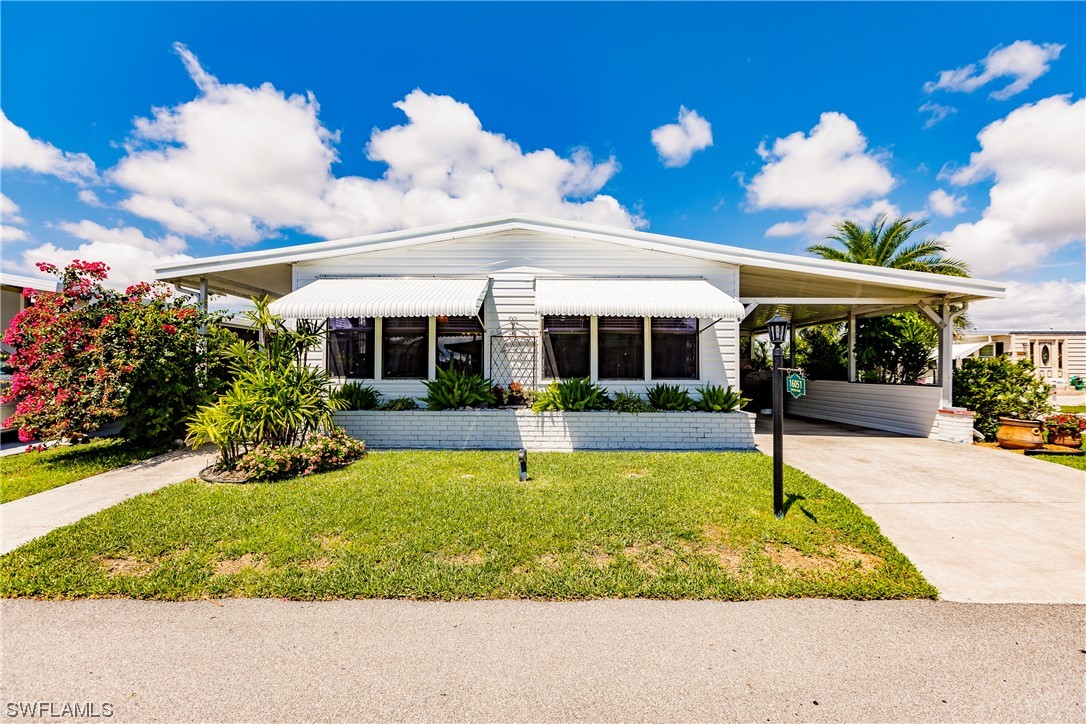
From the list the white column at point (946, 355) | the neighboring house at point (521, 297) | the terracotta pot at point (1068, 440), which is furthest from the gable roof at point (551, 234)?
the terracotta pot at point (1068, 440)

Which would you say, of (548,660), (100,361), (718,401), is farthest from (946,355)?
(100,361)

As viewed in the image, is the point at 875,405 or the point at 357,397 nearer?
the point at 357,397

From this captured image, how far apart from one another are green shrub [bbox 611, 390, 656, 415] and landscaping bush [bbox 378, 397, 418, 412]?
14.5 feet

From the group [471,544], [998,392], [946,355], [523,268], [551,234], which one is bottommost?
[471,544]

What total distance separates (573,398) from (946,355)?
9055 millimetres

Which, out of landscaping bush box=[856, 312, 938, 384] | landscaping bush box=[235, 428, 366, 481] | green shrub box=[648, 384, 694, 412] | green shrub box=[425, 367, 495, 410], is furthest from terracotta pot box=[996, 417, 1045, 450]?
landscaping bush box=[235, 428, 366, 481]

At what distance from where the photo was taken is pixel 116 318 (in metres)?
8.33

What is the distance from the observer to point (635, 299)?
8938 mm

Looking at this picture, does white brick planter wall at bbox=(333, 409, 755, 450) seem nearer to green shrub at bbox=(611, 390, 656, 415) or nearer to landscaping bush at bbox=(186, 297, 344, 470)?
green shrub at bbox=(611, 390, 656, 415)

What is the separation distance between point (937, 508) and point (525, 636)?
596 cm

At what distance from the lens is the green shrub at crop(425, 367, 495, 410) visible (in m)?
9.49

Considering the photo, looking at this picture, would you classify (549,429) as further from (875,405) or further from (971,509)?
(875,405)

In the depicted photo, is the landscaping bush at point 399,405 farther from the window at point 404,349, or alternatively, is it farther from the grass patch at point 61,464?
the grass patch at point 61,464

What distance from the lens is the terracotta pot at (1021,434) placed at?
954cm
